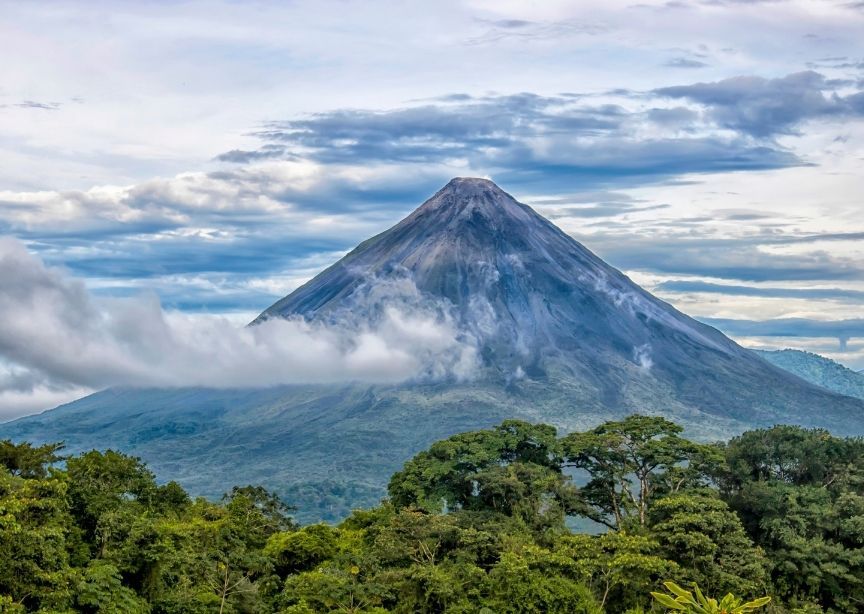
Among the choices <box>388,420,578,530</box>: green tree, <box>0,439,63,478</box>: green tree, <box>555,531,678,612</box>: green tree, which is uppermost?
<box>0,439,63,478</box>: green tree

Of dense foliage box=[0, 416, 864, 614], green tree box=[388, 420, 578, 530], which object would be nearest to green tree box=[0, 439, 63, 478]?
dense foliage box=[0, 416, 864, 614]

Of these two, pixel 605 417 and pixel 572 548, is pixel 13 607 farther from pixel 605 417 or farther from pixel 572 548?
pixel 605 417

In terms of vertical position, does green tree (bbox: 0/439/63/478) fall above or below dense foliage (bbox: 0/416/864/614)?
above

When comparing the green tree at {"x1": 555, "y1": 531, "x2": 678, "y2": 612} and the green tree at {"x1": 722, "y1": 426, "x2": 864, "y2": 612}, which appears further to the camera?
the green tree at {"x1": 722, "y1": 426, "x2": 864, "y2": 612}

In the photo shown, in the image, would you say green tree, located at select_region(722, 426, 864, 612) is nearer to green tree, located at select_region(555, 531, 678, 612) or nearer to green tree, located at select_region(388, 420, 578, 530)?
green tree, located at select_region(555, 531, 678, 612)

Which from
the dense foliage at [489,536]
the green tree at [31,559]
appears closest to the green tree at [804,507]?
the dense foliage at [489,536]

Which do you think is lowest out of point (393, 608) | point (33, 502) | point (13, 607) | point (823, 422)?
point (823, 422)

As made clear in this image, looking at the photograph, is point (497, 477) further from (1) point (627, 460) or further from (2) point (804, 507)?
(2) point (804, 507)

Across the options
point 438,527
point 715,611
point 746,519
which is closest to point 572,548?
point 438,527

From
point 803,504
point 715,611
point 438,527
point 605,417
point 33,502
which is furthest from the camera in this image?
point 605,417
